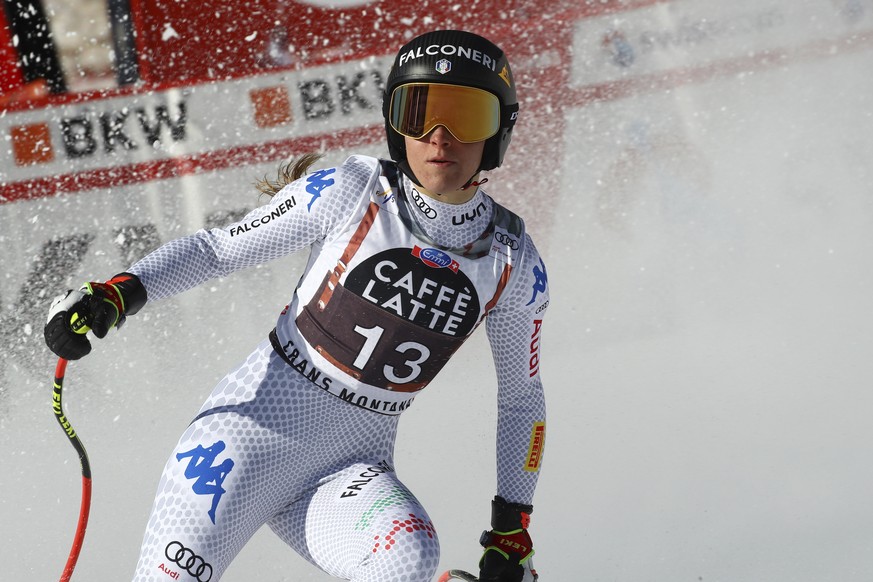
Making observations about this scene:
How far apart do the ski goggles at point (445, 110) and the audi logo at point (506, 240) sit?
32 centimetres

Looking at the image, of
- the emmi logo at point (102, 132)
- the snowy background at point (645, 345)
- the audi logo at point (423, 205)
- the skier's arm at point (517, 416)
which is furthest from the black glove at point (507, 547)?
the emmi logo at point (102, 132)

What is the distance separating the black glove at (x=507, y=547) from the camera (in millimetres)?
2848

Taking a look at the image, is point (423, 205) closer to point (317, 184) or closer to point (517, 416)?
point (317, 184)

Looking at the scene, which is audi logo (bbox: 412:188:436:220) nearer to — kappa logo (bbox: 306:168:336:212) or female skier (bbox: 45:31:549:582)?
female skier (bbox: 45:31:549:582)

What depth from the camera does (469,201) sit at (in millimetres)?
2779

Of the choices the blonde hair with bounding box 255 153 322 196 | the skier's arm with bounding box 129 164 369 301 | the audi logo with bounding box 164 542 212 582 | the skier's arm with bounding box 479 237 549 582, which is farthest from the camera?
the blonde hair with bounding box 255 153 322 196

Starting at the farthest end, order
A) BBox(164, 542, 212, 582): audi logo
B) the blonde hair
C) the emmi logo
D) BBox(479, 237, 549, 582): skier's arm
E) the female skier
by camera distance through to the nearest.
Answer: the emmi logo
the blonde hair
BBox(479, 237, 549, 582): skier's arm
the female skier
BBox(164, 542, 212, 582): audi logo

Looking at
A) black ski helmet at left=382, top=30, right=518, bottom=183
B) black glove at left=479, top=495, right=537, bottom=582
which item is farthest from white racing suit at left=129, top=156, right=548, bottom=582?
black glove at left=479, top=495, right=537, bottom=582

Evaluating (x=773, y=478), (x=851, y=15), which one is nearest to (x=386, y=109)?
(x=773, y=478)

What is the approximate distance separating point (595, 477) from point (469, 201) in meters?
2.58

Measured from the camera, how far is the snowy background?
15.4ft

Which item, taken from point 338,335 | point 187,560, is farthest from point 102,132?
point 187,560

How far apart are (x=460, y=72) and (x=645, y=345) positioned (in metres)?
3.36

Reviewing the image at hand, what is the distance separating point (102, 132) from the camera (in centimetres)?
540
